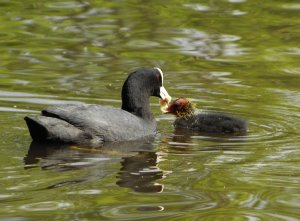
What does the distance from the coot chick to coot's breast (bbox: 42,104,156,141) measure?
67 centimetres

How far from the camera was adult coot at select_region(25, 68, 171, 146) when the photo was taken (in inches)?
362

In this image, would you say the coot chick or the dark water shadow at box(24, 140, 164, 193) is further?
the coot chick

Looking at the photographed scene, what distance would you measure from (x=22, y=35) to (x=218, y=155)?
6.86 m

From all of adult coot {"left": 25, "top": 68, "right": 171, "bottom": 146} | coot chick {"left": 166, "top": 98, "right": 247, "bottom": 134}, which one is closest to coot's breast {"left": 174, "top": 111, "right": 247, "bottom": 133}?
coot chick {"left": 166, "top": 98, "right": 247, "bottom": 134}

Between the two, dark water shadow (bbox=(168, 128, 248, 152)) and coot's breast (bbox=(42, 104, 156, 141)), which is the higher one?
coot's breast (bbox=(42, 104, 156, 141))

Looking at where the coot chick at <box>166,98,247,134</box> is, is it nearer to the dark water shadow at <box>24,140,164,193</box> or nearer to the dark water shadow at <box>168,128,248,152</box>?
the dark water shadow at <box>168,128,248,152</box>

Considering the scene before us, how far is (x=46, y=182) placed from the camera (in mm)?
7754

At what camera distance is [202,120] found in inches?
408

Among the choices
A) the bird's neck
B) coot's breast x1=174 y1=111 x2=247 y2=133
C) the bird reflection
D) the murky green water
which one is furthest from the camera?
the bird's neck

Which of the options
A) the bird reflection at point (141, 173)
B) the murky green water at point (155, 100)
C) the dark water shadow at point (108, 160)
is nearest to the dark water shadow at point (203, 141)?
the murky green water at point (155, 100)

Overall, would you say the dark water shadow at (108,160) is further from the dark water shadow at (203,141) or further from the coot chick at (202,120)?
the coot chick at (202,120)

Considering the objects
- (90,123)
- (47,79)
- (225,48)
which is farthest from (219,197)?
(225,48)

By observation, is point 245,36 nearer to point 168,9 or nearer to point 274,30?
point 274,30

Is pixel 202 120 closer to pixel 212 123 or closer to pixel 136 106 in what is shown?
pixel 212 123
